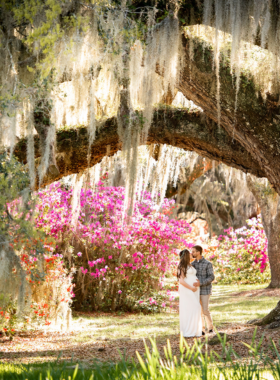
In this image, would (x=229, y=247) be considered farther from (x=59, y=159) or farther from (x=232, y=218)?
(x=59, y=159)

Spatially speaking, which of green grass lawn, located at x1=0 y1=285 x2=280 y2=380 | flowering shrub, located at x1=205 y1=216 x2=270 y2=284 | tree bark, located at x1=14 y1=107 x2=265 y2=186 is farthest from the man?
flowering shrub, located at x1=205 y1=216 x2=270 y2=284

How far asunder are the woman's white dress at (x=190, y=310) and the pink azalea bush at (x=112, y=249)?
2.58 metres

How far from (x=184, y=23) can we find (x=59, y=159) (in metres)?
2.16

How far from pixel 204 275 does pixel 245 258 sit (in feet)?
26.2

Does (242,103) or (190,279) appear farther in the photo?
(190,279)

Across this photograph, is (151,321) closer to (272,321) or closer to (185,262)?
(185,262)

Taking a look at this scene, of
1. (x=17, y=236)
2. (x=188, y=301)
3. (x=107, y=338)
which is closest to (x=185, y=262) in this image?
(x=188, y=301)

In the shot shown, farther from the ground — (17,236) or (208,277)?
(17,236)

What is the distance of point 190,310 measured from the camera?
5.69 metres

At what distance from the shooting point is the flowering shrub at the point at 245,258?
1292cm

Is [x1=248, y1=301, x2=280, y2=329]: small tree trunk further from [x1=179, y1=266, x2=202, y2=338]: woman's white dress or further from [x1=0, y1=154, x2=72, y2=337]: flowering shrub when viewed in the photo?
[x1=0, y1=154, x2=72, y2=337]: flowering shrub

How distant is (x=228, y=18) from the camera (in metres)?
3.83

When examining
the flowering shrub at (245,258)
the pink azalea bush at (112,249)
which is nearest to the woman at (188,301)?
the pink azalea bush at (112,249)

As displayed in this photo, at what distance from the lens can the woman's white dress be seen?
5621 millimetres
